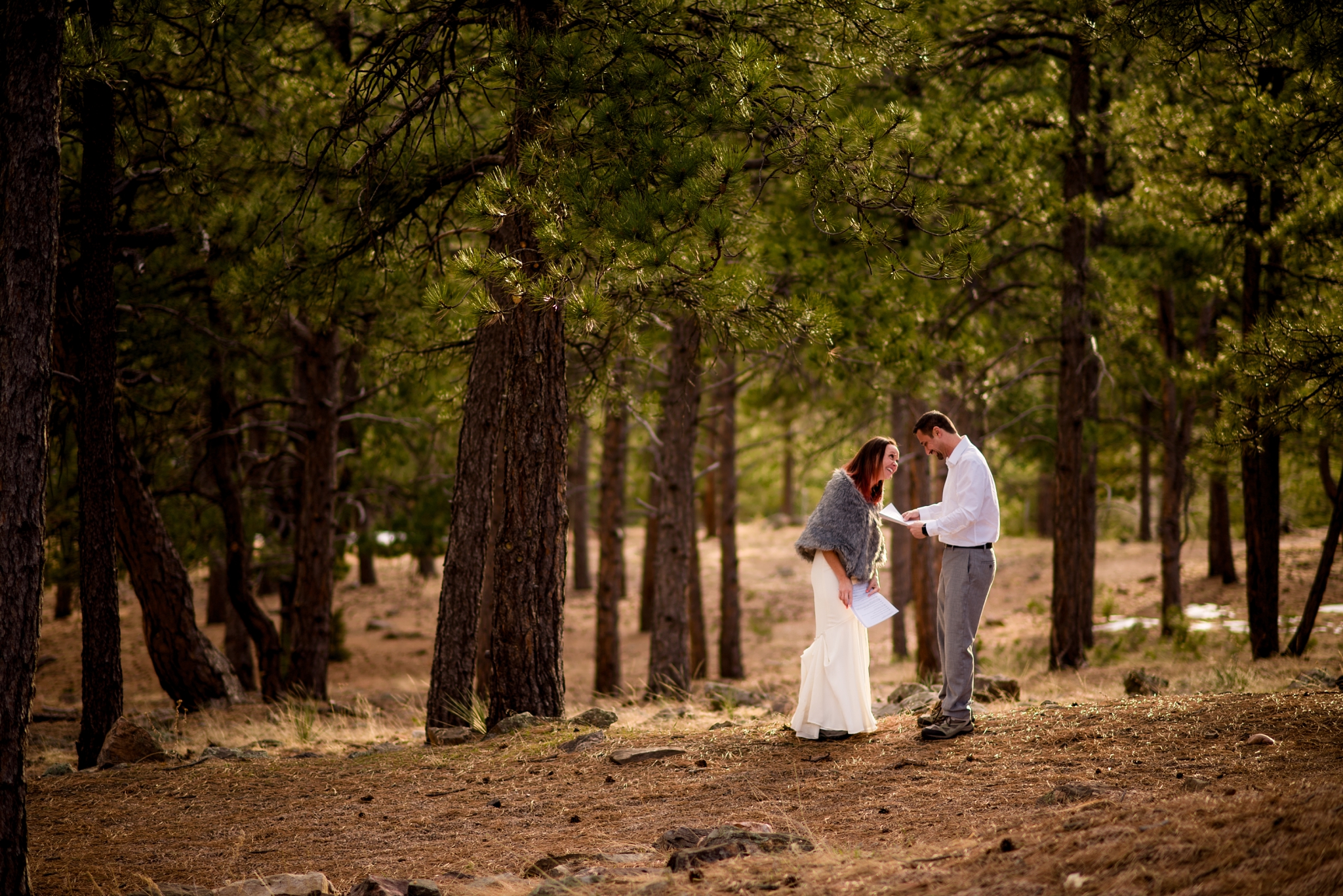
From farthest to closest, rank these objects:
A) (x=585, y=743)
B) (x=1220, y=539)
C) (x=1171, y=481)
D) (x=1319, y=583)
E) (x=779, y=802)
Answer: (x=1220, y=539)
(x=1171, y=481)
(x=1319, y=583)
(x=585, y=743)
(x=779, y=802)

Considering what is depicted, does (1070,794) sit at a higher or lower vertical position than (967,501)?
lower

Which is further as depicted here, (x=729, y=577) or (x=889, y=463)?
(x=729, y=577)

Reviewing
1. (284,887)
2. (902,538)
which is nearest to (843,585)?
(284,887)

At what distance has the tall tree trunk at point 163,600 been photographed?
11047 millimetres

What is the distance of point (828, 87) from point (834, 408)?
36.8 ft

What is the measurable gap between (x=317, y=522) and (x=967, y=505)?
30.3 ft

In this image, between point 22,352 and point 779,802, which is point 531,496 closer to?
point 779,802

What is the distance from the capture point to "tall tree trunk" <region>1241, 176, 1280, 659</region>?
10906 mm

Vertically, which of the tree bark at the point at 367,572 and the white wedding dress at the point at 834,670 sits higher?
the white wedding dress at the point at 834,670

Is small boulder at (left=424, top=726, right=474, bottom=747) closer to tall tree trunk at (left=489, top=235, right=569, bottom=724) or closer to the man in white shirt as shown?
tall tree trunk at (left=489, top=235, right=569, bottom=724)

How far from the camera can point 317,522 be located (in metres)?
13.1

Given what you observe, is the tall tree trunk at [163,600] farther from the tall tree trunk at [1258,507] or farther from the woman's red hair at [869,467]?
the tall tree trunk at [1258,507]

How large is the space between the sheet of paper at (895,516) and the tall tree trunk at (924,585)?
739 centimetres

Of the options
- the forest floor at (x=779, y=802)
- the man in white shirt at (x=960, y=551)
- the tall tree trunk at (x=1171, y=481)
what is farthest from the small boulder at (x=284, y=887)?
the tall tree trunk at (x=1171, y=481)
